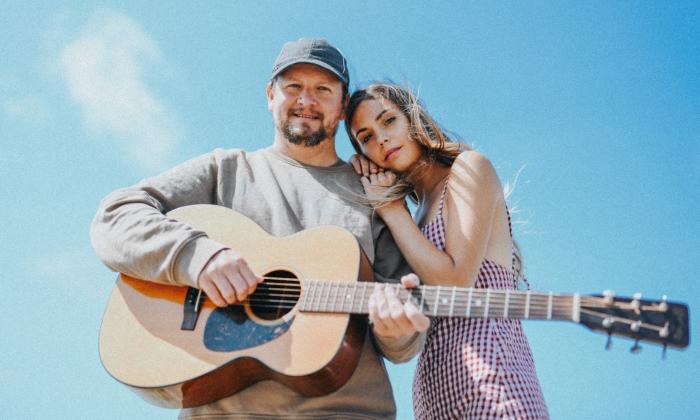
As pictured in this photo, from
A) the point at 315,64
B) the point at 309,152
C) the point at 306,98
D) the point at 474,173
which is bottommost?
the point at 474,173

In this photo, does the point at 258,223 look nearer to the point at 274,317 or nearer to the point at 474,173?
the point at 274,317

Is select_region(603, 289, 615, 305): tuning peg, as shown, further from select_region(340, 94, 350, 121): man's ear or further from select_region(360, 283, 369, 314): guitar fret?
select_region(340, 94, 350, 121): man's ear

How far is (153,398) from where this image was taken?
2418 mm


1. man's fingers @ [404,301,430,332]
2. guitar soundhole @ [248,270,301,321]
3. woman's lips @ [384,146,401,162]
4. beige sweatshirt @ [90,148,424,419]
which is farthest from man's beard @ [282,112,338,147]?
man's fingers @ [404,301,430,332]

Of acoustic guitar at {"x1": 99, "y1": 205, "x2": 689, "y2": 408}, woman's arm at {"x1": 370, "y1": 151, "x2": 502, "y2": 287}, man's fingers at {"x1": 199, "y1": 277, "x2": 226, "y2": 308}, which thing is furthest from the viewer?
woman's arm at {"x1": 370, "y1": 151, "x2": 502, "y2": 287}

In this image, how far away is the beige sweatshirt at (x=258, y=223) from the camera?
7.99 feet

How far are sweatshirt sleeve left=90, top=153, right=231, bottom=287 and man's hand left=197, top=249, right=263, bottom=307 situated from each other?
41mm

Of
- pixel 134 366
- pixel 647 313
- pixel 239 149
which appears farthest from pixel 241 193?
pixel 647 313

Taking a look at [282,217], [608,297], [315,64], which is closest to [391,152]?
[315,64]

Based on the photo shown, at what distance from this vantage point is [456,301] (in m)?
2.21

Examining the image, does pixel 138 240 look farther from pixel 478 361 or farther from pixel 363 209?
pixel 478 361

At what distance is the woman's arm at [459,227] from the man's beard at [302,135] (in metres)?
0.53

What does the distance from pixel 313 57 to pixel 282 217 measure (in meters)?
0.88

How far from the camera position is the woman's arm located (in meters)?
2.57
